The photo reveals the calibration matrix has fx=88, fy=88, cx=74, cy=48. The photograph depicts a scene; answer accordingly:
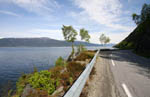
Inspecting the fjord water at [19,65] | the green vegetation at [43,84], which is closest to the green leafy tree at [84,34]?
the fjord water at [19,65]

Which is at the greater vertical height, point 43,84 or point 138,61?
point 138,61

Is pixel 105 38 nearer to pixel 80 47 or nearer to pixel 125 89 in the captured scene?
pixel 80 47

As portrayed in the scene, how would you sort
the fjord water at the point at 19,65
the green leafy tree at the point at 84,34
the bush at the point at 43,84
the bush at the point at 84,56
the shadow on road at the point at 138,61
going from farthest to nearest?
the green leafy tree at the point at 84,34
the fjord water at the point at 19,65
the bush at the point at 84,56
the shadow on road at the point at 138,61
the bush at the point at 43,84

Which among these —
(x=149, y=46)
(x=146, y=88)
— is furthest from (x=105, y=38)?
(x=146, y=88)

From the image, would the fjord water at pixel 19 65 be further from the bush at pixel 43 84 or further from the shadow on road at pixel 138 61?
the shadow on road at pixel 138 61

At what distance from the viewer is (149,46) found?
1864cm

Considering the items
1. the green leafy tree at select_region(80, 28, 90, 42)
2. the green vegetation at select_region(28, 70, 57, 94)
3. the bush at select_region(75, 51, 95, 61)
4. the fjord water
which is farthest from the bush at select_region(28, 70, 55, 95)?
the green leafy tree at select_region(80, 28, 90, 42)

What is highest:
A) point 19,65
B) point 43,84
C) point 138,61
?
point 138,61

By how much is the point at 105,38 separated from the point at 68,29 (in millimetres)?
38315

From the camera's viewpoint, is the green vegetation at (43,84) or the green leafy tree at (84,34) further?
the green leafy tree at (84,34)

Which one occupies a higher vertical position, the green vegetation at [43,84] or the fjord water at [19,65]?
the green vegetation at [43,84]

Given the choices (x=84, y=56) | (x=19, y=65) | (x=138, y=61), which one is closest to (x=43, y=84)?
(x=84, y=56)

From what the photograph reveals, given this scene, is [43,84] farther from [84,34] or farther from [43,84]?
[84,34]

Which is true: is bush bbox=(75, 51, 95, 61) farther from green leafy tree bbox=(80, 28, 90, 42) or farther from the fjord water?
green leafy tree bbox=(80, 28, 90, 42)
